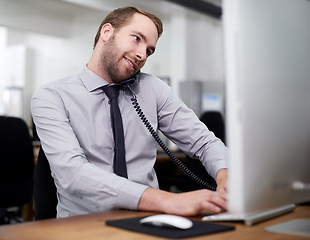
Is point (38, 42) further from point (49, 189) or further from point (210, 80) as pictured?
point (49, 189)

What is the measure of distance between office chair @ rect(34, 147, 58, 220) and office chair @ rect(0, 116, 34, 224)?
144 cm

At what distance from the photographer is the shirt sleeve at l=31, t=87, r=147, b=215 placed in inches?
44.6

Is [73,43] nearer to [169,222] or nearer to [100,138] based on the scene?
[100,138]

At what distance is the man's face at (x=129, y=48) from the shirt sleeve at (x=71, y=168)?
9.7 inches

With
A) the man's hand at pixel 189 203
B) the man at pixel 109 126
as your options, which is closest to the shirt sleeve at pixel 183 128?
the man at pixel 109 126

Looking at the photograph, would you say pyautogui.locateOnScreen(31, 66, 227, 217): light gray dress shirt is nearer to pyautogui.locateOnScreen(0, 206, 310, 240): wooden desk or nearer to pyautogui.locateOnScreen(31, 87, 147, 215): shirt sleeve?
pyautogui.locateOnScreen(31, 87, 147, 215): shirt sleeve

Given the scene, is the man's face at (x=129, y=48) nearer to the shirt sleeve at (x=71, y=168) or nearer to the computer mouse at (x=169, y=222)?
the shirt sleeve at (x=71, y=168)

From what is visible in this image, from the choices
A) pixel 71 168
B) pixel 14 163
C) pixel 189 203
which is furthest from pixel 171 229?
pixel 14 163

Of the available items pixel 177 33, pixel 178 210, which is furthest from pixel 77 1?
pixel 178 210

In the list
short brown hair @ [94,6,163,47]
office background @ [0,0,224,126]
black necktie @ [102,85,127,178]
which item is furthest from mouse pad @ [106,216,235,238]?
office background @ [0,0,224,126]

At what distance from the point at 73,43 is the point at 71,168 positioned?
6.84 metres

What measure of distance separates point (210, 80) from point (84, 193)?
5439 millimetres

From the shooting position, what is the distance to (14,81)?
343 inches

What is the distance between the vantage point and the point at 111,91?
4.98 feet
